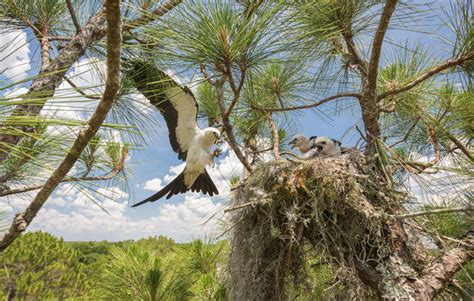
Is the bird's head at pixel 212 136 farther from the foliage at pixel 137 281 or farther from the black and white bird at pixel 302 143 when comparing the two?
the foliage at pixel 137 281

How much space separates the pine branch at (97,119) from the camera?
61 centimetres

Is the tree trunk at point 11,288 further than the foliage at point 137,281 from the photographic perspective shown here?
Yes

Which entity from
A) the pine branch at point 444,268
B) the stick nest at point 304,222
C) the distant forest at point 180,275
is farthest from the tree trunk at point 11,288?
the pine branch at point 444,268

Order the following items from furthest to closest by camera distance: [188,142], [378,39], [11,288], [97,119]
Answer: [11,288], [188,142], [378,39], [97,119]

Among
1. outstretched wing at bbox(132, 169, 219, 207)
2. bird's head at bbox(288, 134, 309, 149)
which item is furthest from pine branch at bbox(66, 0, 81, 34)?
bird's head at bbox(288, 134, 309, 149)

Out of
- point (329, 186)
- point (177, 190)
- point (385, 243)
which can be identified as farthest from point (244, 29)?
point (177, 190)

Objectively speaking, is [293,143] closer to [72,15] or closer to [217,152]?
[217,152]

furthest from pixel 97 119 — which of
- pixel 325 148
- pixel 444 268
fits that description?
pixel 325 148

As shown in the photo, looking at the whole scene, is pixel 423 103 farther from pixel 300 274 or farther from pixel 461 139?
pixel 300 274

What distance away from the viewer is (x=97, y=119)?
0.75m

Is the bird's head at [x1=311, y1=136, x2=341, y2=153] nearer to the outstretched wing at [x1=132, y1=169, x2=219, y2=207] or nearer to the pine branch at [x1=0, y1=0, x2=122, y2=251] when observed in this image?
the outstretched wing at [x1=132, y1=169, x2=219, y2=207]

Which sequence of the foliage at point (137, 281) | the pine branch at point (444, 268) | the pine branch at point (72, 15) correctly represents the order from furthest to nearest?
Result: the foliage at point (137, 281), the pine branch at point (72, 15), the pine branch at point (444, 268)

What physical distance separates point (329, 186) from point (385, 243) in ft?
0.97

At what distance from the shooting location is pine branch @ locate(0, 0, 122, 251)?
610mm
